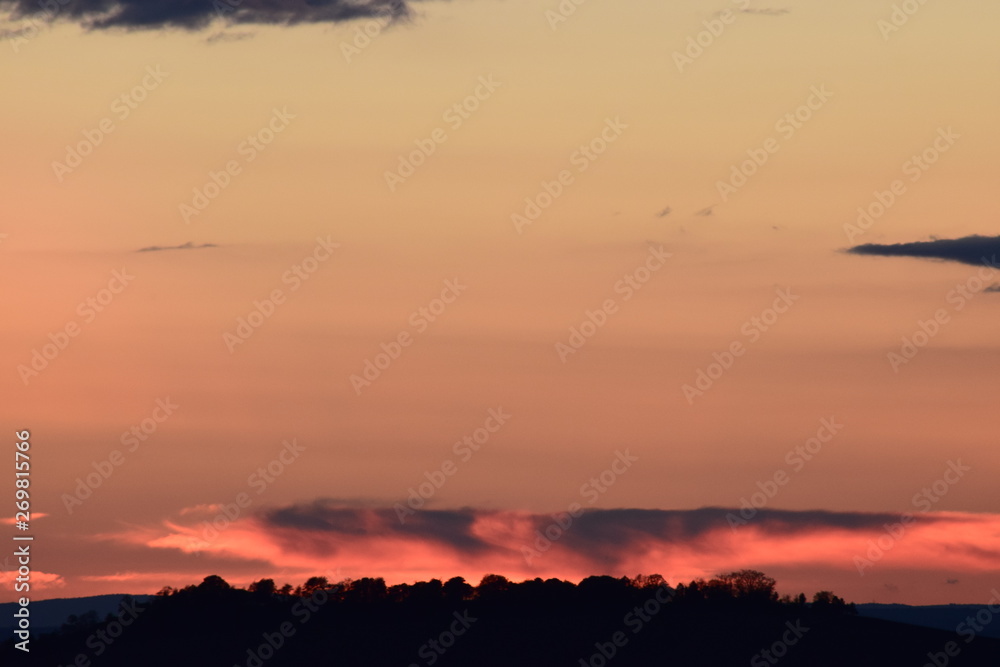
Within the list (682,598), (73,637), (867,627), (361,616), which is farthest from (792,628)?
(73,637)

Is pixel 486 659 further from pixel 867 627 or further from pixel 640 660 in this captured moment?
pixel 867 627

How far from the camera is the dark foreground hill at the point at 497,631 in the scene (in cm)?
15175

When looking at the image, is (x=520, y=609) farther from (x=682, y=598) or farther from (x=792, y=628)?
(x=792, y=628)

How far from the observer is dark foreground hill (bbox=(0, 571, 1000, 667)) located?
15175 cm

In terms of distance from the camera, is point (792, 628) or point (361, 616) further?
point (361, 616)

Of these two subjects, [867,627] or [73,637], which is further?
[73,637]

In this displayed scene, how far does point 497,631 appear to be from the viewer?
161500mm

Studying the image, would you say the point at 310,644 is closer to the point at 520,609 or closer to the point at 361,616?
the point at 361,616

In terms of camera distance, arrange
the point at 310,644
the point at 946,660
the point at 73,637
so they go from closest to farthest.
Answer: the point at 946,660 < the point at 310,644 < the point at 73,637

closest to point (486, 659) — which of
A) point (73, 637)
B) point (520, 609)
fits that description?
point (520, 609)

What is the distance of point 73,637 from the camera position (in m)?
177

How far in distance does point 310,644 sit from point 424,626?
1229 centimetres

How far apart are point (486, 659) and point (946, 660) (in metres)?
42.2

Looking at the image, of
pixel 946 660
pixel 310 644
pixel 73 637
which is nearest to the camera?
pixel 946 660
